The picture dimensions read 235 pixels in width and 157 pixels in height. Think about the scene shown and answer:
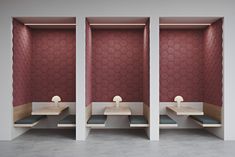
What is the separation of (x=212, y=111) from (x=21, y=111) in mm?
4701

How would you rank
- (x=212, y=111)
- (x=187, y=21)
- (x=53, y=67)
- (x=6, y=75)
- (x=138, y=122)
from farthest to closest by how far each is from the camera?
1. (x=53, y=67)
2. (x=212, y=111)
3. (x=187, y=21)
4. (x=138, y=122)
5. (x=6, y=75)

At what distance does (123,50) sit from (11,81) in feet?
9.85

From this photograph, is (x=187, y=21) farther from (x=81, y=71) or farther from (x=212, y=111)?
(x=81, y=71)

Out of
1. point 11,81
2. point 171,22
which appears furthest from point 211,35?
point 11,81

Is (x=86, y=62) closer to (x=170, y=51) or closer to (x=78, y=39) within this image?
(x=78, y=39)

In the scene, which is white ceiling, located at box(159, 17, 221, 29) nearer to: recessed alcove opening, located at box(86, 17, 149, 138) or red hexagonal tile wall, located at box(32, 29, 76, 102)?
recessed alcove opening, located at box(86, 17, 149, 138)

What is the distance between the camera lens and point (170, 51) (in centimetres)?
708

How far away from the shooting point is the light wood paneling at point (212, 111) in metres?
5.96

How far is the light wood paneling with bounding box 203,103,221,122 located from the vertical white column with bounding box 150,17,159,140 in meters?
1.47

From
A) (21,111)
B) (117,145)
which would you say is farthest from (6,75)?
(117,145)

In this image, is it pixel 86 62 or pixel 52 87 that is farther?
pixel 52 87

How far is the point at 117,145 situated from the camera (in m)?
5.31

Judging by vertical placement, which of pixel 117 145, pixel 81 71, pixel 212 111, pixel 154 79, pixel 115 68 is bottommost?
pixel 117 145

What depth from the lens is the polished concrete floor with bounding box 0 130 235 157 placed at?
4.71 m
